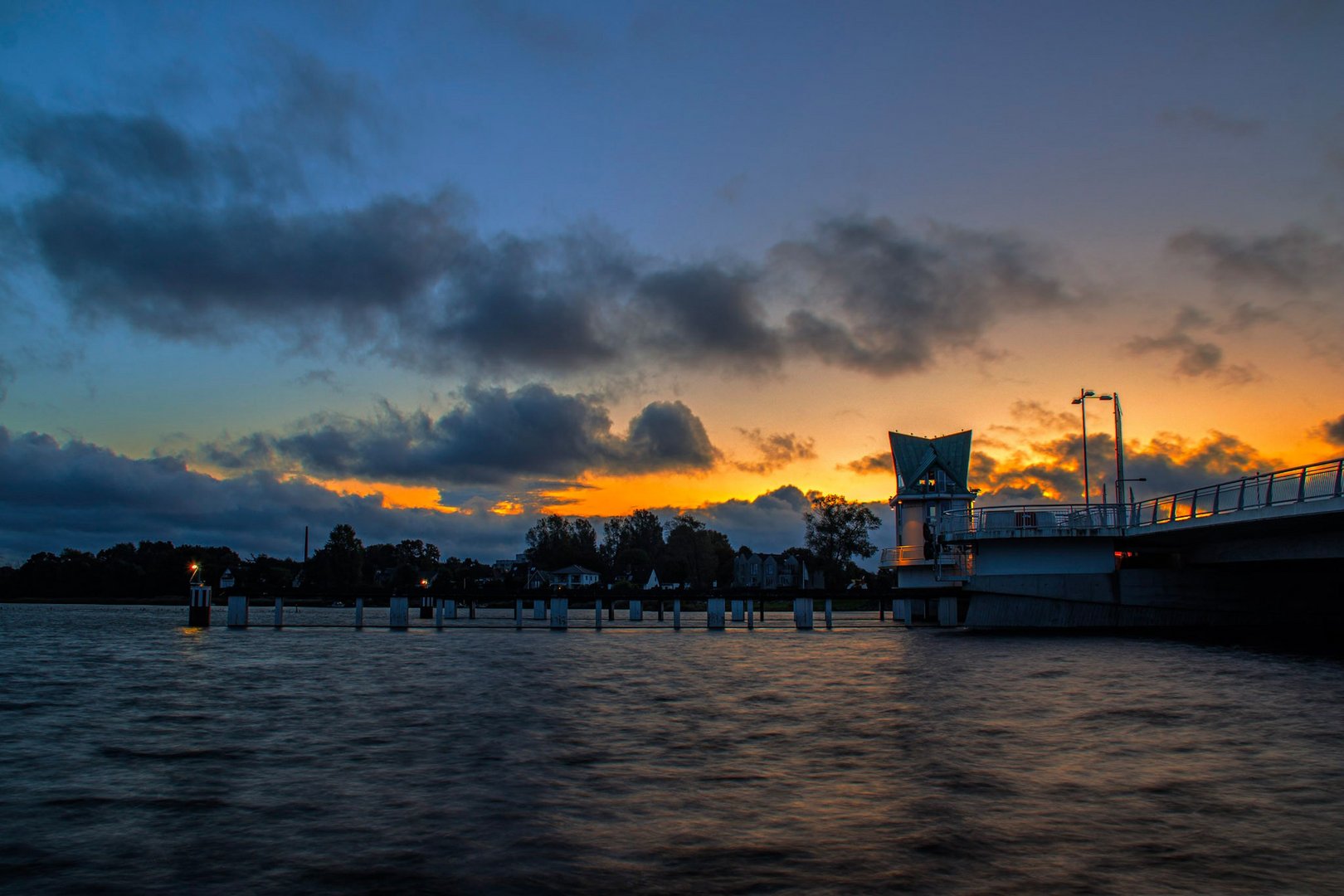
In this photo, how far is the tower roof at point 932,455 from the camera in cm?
7075

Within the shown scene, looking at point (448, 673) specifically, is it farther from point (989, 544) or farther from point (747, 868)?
point (989, 544)

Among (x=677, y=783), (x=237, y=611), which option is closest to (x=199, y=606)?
(x=237, y=611)

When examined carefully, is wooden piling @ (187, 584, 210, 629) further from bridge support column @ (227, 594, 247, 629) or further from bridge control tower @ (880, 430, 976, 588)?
bridge control tower @ (880, 430, 976, 588)

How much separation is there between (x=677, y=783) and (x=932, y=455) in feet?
204

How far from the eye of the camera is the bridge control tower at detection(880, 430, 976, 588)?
67.8 metres

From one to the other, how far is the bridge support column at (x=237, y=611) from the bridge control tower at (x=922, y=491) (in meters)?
49.3


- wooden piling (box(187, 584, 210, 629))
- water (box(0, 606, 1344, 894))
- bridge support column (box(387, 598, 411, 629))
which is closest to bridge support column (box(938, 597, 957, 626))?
water (box(0, 606, 1344, 894))

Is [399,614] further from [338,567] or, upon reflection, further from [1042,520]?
[338,567]

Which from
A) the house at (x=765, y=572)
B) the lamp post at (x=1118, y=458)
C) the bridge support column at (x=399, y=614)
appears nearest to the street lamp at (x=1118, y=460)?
the lamp post at (x=1118, y=458)

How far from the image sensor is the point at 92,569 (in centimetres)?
16450

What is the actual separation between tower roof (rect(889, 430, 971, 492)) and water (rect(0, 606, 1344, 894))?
4205cm

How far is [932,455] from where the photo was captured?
71125 millimetres

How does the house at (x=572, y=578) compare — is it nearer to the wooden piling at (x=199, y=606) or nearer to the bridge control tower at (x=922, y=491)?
the wooden piling at (x=199, y=606)

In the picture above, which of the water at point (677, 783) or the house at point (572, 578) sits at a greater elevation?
the water at point (677, 783)
